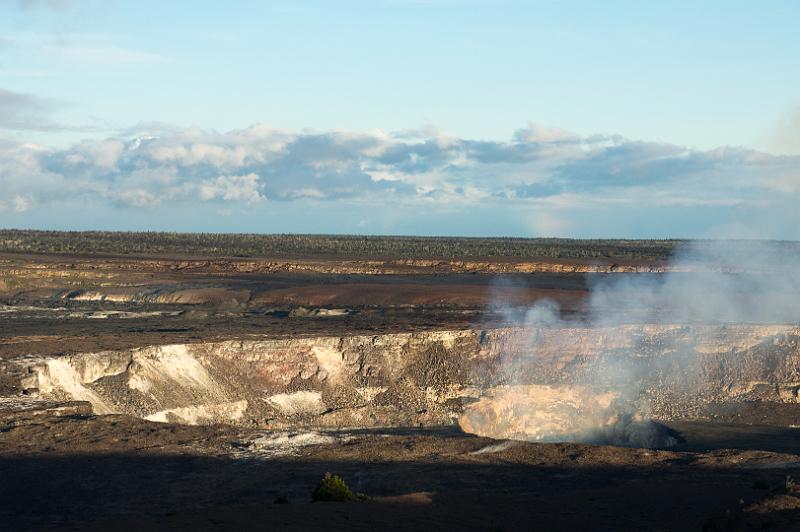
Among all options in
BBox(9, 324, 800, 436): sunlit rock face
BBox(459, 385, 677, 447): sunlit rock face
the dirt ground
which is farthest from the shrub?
BBox(459, 385, 677, 447): sunlit rock face

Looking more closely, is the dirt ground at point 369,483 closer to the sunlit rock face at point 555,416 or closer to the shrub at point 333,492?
the shrub at point 333,492

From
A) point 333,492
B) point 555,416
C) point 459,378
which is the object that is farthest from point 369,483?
point 555,416

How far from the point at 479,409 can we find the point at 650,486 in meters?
15.0

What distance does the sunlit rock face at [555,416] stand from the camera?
35.5 metres

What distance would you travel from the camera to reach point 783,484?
2052 centimetres

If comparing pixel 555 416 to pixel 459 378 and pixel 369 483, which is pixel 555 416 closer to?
pixel 459 378

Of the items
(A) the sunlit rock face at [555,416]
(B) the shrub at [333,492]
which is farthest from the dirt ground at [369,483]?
(A) the sunlit rock face at [555,416]

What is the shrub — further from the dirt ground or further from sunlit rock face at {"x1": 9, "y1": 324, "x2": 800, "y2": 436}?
sunlit rock face at {"x1": 9, "y1": 324, "x2": 800, "y2": 436}

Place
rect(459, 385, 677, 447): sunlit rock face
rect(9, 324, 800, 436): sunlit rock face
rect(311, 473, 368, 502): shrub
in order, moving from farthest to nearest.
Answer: rect(459, 385, 677, 447): sunlit rock face
rect(9, 324, 800, 436): sunlit rock face
rect(311, 473, 368, 502): shrub

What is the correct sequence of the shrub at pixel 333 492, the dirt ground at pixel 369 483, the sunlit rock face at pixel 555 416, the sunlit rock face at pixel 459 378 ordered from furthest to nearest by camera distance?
the sunlit rock face at pixel 555 416
the sunlit rock face at pixel 459 378
the shrub at pixel 333 492
the dirt ground at pixel 369 483

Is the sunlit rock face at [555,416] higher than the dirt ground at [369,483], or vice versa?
the dirt ground at [369,483]

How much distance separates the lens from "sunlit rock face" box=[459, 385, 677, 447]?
3550 centimetres

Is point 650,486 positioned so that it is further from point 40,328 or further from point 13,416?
point 40,328

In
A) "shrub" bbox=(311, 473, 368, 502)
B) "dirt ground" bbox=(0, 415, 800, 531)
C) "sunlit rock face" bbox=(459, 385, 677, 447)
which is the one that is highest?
"shrub" bbox=(311, 473, 368, 502)
